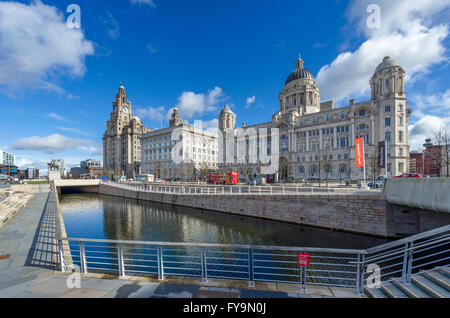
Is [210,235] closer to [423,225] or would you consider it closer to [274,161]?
[423,225]

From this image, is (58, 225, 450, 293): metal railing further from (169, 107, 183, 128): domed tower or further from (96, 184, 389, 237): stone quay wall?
Answer: (169, 107, 183, 128): domed tower

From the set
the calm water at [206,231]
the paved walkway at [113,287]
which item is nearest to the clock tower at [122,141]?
the calm water at [206,231]

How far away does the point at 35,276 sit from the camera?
634 cm

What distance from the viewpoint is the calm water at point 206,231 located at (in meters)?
16.5

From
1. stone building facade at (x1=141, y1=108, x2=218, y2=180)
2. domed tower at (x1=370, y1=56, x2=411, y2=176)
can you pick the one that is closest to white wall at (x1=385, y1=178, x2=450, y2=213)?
domed tower at (x1=370, y1=56, x2=411, y2=176)

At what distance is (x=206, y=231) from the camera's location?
784 inches

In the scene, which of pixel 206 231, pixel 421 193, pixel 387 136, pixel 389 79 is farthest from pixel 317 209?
pixel 389 79

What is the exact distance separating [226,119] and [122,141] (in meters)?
73.9

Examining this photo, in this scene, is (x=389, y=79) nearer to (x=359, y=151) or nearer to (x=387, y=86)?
(x=387, y=86)

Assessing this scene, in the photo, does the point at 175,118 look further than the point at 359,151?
Yes

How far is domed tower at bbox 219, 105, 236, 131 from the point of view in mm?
95312

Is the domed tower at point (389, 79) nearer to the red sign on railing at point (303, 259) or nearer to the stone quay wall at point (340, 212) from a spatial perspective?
the stone quay wall at point (340, 212)
